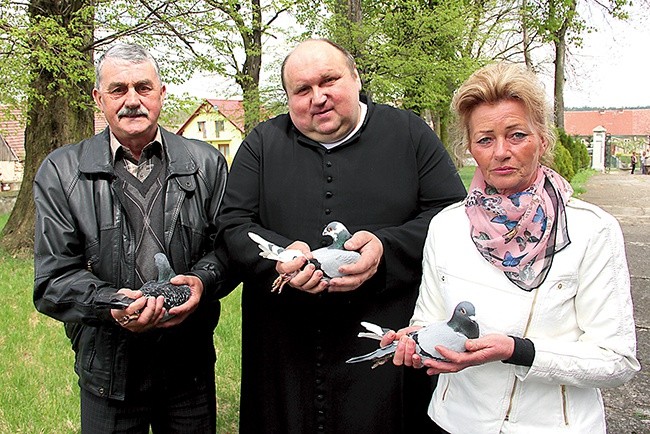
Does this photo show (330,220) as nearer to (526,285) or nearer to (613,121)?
(526,285)

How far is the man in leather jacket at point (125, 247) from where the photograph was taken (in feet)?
7.54

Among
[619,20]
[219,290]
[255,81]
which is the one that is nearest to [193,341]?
[219,290]

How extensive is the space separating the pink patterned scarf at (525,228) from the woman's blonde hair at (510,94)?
0.45 ft

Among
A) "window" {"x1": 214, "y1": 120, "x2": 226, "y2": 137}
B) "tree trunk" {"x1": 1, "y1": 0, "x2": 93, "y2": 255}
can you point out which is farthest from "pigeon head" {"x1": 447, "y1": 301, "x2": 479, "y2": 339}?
"window" {"x1": 214, "y1": 120, "x2": 226, "y2": 137}

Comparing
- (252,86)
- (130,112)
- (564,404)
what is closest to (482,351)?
(564,404)

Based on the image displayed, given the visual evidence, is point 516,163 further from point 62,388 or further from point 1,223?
point 1,223

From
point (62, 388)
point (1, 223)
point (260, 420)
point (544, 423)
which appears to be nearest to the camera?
point (544, 423)

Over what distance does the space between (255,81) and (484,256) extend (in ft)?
57.4

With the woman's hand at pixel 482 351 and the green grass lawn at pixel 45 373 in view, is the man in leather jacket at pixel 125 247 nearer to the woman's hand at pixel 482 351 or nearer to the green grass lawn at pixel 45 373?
the woman's hand at pixel 482 351

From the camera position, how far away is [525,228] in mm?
1816

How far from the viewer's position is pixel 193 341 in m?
2.54

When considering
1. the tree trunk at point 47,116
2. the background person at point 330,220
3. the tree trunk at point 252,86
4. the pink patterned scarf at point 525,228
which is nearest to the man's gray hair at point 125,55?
the background person at point 330,220

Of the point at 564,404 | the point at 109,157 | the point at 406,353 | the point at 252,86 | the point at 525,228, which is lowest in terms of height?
the point at 564,404

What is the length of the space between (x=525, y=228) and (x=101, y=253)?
1.63m
